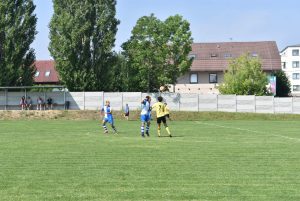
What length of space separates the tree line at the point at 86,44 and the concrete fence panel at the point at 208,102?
5235 millimetres

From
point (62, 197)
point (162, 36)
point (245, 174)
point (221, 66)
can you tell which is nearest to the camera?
point (62, 197)

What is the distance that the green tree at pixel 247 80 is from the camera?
73287 mm

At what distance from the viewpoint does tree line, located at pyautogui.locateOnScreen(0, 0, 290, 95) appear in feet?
200

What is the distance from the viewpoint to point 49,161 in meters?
14.9

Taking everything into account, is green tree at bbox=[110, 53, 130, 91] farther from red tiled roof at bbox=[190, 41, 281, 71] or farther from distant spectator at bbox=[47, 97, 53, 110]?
red tiled roof at bbox=[190, 41, 281, 71]

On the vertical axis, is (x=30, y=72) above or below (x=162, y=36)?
below

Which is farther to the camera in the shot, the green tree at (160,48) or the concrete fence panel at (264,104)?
the green tree at (160,48)

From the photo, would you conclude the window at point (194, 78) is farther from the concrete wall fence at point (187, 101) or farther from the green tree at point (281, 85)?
the concrete wall fence at point (187, 101)

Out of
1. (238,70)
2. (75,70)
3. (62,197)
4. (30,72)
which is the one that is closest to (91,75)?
(75,70)

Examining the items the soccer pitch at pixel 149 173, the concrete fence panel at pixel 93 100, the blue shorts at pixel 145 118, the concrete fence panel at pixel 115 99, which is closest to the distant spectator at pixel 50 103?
the concrete fence panel at pixel 93 100

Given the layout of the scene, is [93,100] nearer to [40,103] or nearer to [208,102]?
[40,103]

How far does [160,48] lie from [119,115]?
14.0 metres

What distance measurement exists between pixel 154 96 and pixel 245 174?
2025 inches

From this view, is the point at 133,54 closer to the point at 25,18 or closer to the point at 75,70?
the point at 75,70
